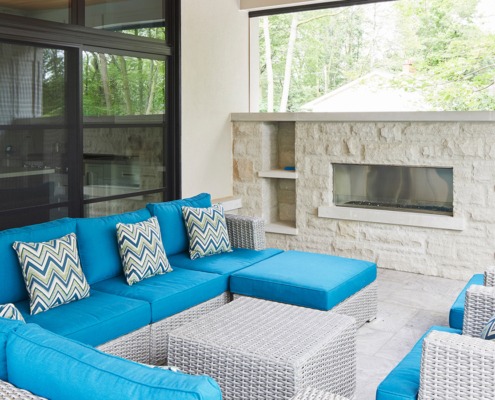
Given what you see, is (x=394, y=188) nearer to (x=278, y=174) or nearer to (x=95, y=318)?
(x=278, y=174)

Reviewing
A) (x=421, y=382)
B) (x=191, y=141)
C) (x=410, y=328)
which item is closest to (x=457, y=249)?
(x=410, y=328)

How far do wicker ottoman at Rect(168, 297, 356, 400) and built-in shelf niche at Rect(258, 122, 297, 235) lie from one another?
333 centimetres

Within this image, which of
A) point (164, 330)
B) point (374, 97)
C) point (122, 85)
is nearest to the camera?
point (164, 330)

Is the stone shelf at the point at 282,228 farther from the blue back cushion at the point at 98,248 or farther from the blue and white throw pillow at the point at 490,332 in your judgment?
the blue and white throw pillow at the point at 490,332

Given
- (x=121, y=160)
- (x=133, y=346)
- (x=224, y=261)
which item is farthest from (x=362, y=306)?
(x=121, y=160)

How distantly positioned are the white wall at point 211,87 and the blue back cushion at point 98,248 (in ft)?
6.56

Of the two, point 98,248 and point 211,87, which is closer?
point 98,248

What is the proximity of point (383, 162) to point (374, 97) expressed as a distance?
4.26ft

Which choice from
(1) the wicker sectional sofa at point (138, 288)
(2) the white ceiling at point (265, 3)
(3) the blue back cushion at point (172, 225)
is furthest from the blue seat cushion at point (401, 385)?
(2) the white ceiling at point (265, 3)

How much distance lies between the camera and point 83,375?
155 centimetres

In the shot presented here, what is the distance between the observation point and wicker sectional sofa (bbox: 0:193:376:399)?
122 inches

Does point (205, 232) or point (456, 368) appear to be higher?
point (205, 232)

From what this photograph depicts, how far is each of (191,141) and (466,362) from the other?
14.0 ft

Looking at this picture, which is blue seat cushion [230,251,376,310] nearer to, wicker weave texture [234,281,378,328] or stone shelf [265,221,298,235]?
wicker weave texture [234,281,378,328]
